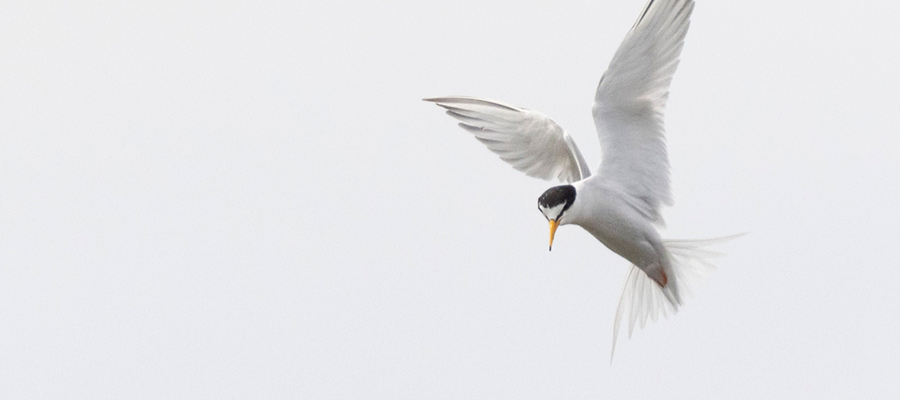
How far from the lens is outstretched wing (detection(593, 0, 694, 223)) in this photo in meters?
8.04

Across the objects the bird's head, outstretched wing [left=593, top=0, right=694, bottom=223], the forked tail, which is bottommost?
the forked tail

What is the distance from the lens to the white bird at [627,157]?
26.4ft

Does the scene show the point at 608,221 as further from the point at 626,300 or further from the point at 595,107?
the point at 626,300

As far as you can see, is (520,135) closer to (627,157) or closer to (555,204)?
(627,157)

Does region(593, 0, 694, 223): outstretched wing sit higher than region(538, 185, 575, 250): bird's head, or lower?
higher

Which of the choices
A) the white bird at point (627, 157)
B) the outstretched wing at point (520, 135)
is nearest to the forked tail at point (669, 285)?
the white bird at point (627, 157)

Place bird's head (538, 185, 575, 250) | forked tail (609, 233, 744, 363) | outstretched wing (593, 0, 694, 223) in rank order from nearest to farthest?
Answer: bird's head (538, 185, 575, 250) → outstretched wing (593, 0, 694, 223) → forked tail (609, 233, 744, 363)

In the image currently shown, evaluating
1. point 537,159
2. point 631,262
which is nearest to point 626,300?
point 631,262

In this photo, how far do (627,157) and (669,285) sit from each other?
3.28ft

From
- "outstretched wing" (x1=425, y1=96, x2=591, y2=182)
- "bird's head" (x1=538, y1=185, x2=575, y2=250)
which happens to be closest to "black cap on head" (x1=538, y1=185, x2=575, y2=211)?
"bird's head" (x1=538, y1=185, x2=575, y2=250)

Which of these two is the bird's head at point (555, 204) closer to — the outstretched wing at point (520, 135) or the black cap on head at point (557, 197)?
the black cap on head at point (557, 197)

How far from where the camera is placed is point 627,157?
27.6 ft

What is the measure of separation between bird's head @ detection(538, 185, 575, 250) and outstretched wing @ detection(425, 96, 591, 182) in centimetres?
89

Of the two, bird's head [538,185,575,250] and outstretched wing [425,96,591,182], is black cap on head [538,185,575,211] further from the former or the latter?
outstretched wing [425,96,591,182]
